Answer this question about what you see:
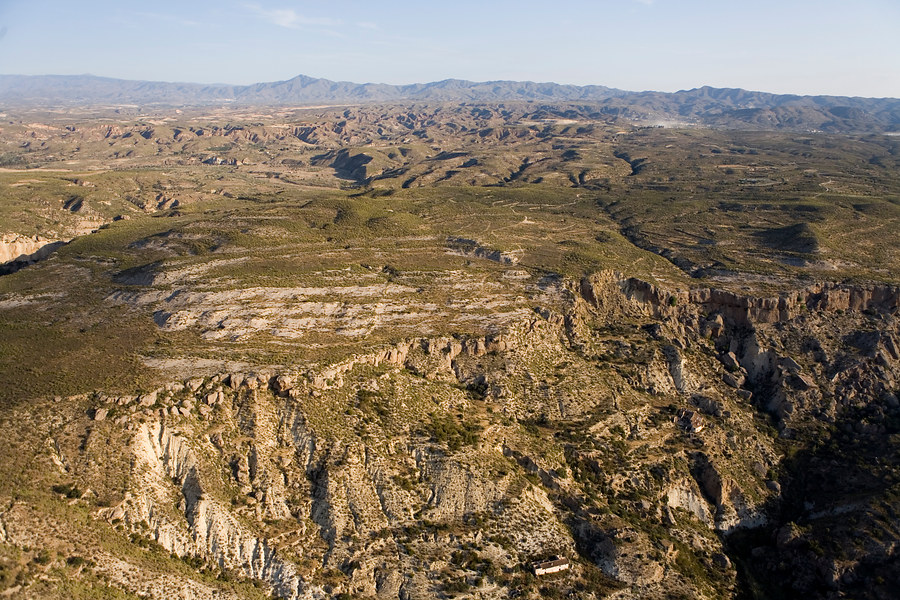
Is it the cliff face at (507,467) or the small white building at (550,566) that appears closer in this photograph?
the cliff face at (507,467)

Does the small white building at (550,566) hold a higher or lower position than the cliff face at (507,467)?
lower

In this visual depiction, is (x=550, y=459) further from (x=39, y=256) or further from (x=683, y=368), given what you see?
(x=39, y=256)

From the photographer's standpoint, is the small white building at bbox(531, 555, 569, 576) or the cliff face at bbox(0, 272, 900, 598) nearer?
the cliff face at bbox(0, 272, 900, 598)

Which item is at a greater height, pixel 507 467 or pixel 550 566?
pixel 507 467

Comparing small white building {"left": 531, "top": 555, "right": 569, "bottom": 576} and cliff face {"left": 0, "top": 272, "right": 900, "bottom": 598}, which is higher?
cliff face {"left": 0, "top": 272, "right": 900, "bottom": 598}

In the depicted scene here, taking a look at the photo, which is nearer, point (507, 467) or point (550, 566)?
point (550, 566)
